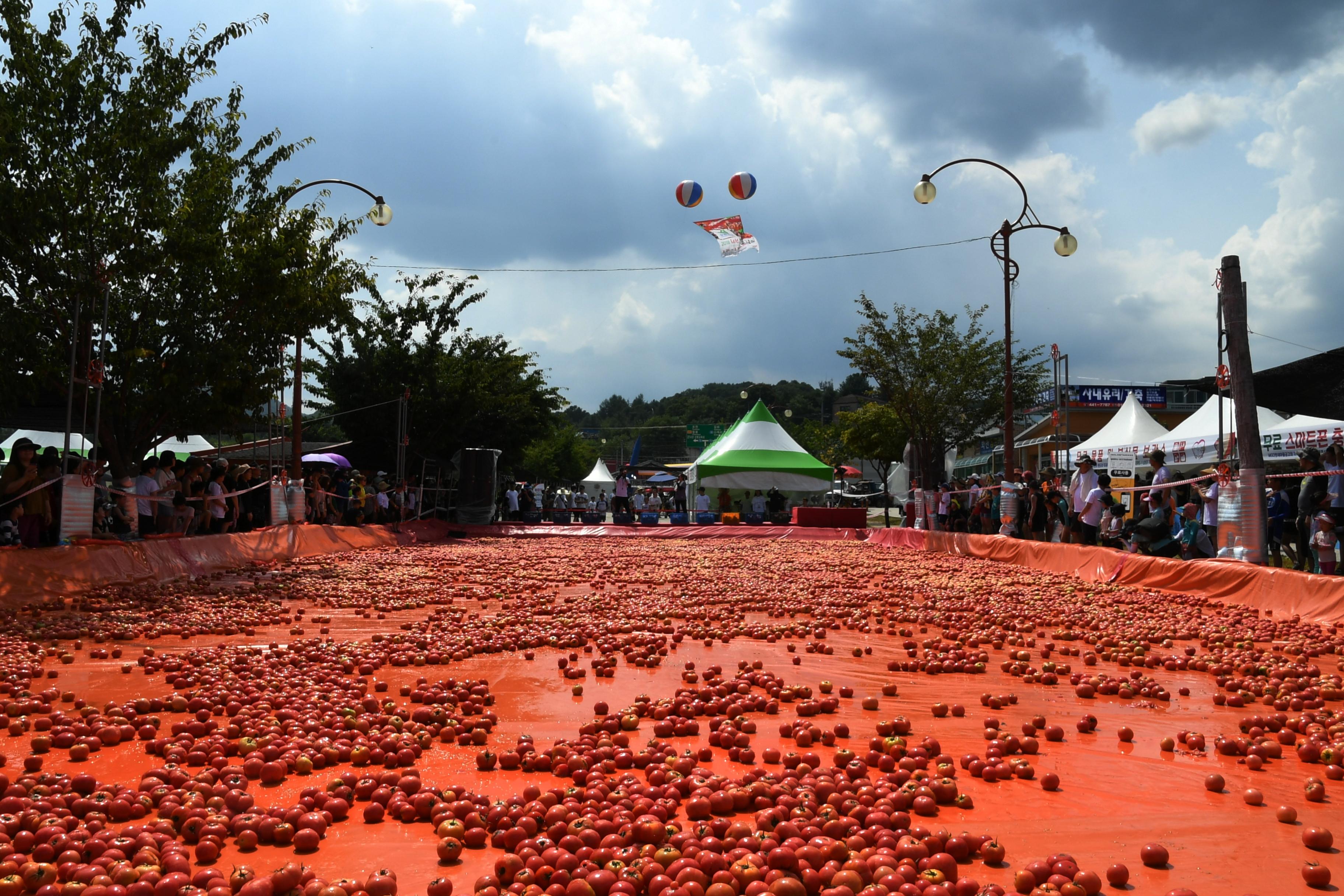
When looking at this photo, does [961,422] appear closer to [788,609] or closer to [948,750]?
[788,609]

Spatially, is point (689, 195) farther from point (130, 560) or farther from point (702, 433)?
point (702, 433)

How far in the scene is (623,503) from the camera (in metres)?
31.9

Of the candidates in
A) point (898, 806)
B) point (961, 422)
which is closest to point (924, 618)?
point (898, 806)

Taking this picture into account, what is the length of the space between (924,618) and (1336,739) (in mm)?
4355

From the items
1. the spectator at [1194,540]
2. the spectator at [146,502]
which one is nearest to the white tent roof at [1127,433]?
the spectator at [1194,540]

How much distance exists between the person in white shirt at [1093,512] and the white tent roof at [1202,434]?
18.4 ft

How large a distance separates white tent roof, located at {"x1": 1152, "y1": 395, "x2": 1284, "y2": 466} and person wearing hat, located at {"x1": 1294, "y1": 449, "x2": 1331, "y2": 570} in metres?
7.94

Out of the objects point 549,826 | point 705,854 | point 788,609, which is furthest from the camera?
point 788,609

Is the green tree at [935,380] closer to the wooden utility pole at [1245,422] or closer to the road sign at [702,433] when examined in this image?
the wooden utility pole at [1245,422]

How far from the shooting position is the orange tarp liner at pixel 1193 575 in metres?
8.23

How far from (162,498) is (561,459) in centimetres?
6948

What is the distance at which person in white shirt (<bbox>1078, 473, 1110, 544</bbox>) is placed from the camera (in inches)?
544

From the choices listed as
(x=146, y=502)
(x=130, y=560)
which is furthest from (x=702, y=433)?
(x=130, y=560)

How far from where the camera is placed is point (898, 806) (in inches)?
140
